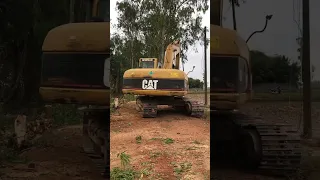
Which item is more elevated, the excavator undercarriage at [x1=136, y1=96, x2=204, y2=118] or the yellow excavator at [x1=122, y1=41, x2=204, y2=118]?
the yellow excavator at [x1=122, y1=41, x2=204, y2=118]

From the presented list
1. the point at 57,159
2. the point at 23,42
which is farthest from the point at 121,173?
the point at 23,42

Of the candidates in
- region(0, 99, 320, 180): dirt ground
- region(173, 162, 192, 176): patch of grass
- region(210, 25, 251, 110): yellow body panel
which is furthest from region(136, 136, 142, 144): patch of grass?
region(210, 25, 251, 110): yellow body panel

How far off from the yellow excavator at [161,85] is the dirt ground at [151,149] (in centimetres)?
7

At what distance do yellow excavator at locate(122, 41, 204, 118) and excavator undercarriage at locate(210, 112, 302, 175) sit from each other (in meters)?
0.19

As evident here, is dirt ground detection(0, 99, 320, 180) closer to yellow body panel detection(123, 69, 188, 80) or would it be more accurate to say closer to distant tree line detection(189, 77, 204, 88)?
distant tree line detection(189, 77, 204, 88)

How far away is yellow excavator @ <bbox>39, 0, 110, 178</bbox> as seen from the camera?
7.13 ft

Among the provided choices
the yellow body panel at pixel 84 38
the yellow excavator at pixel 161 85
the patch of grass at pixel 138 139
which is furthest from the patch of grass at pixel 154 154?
the yellow body panel at pixel 84 38

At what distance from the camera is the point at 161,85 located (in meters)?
2.52

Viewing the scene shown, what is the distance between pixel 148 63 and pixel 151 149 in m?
0.53

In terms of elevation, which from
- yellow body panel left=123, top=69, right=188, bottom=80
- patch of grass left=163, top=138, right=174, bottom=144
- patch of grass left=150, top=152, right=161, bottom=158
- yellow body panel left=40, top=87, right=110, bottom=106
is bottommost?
patch of grass left=150, top=152, right=161, bottom=158

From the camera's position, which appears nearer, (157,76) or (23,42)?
(23,42)

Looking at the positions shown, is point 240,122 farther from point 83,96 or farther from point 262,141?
point 83,96

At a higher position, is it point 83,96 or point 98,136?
point 83,96

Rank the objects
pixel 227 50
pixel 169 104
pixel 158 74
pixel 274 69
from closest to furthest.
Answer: pixel 227 50 < pixel 274 69 < pixel 158 74 < pixel 169 104
